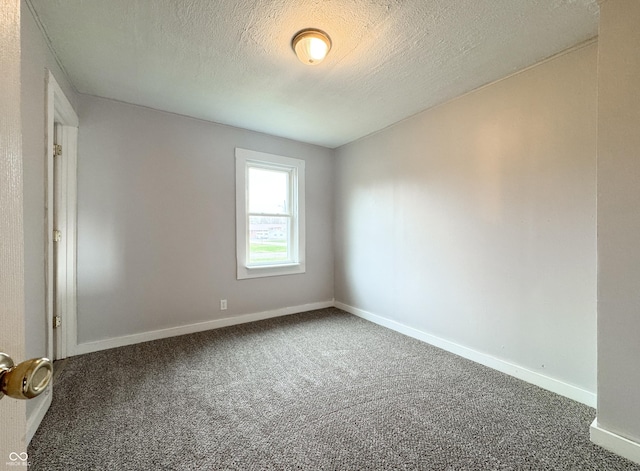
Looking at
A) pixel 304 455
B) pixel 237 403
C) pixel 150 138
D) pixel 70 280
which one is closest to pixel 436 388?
pixel 304 455

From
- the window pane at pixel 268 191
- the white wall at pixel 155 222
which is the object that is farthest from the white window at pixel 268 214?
the white wall at pixel 155 222

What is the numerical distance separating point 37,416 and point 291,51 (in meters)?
2.82

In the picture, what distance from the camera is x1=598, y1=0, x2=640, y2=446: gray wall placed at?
1.45 meters

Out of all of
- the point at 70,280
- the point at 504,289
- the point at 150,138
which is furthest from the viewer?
the point at 150,138

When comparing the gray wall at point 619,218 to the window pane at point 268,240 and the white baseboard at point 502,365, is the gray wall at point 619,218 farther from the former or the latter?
the window pane at point 268,240

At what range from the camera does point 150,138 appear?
296 centimetres

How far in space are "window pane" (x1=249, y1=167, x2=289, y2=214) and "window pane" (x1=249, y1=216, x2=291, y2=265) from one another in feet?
0.45

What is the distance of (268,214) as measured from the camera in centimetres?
379

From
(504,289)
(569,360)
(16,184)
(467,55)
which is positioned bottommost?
(569,360)

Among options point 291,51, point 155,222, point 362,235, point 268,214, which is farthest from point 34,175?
point 362,235

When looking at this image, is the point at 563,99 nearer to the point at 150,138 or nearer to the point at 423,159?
the point at 423,159

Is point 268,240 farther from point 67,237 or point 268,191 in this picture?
point 67,237

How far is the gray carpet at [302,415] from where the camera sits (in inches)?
56.2

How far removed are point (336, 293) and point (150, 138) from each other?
3134 millimetres
